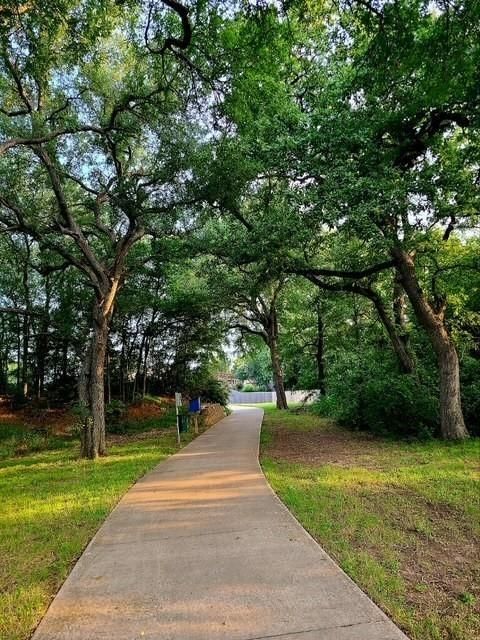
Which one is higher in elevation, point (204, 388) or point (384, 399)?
point (204, 388)

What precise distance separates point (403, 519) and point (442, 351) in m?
6.66

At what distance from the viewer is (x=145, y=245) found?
56.6 ft

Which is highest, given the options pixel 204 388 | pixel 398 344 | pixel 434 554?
pixel 398 344

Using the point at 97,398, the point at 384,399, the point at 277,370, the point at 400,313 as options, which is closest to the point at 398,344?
the point at 400,313

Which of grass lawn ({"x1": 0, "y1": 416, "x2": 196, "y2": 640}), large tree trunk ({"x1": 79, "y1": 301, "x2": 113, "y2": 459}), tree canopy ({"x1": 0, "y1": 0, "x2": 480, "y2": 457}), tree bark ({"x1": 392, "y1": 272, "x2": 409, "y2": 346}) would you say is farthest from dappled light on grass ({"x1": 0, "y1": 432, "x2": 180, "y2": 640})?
tree bark ({"x1": 392, "y1": 272, "x2": 409, "y2": 346})

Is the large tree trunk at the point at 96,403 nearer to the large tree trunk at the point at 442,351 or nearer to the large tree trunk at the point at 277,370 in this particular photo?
the large tree trunk at the point at 442,351

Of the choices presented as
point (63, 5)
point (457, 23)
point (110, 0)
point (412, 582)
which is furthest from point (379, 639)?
point (110, 0)

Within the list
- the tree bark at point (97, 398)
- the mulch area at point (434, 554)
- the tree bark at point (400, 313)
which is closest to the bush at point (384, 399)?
the tree bark at point (400, 313)

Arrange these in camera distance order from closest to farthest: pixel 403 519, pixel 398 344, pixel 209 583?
pixel 209 583 → pixel 403 519 → pixel 398 344

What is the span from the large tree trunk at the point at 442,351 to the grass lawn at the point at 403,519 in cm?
56

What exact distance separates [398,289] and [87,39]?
10.4m

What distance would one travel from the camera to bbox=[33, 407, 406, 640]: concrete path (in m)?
2.84

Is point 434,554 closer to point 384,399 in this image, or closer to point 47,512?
point 47,512

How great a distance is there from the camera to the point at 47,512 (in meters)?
5.95
